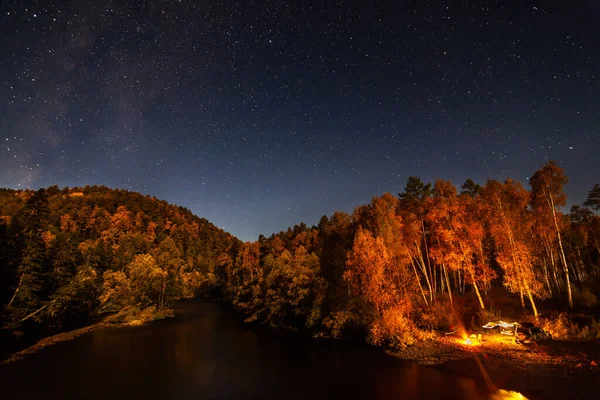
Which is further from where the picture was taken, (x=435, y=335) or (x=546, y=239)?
(x=546, y=239)

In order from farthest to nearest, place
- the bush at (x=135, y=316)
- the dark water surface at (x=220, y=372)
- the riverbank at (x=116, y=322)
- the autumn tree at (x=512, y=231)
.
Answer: the bush at (x=135, y=316)
the riverbank at (x=116, y=322)
the autumn tree at (x=512, y=231)
the dark water surface at (x=220, y=372)

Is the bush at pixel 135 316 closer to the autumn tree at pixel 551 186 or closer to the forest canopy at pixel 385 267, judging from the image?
the forest canopy at pixel 385 267

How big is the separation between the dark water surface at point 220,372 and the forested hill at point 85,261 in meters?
7.38

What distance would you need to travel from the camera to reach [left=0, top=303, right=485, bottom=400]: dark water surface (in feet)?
77.7

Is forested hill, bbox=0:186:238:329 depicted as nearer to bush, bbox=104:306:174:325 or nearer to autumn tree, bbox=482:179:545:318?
bush, bbox=104:306:174:325

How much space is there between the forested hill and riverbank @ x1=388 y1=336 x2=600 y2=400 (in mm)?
43371

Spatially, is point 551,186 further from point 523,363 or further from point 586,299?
point 523,363

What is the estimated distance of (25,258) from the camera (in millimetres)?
35906

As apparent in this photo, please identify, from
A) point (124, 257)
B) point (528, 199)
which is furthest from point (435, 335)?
point (124, 257)

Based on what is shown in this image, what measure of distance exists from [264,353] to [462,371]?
2107 centimetres

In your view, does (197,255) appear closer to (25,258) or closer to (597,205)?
(25,258)

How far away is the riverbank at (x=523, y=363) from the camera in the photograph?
1875 centimetres

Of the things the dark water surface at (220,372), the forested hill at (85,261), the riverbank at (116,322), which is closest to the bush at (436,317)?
the dark water surface at (220,372)

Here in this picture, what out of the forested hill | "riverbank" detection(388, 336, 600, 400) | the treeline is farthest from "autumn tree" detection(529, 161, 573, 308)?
the forested hill
